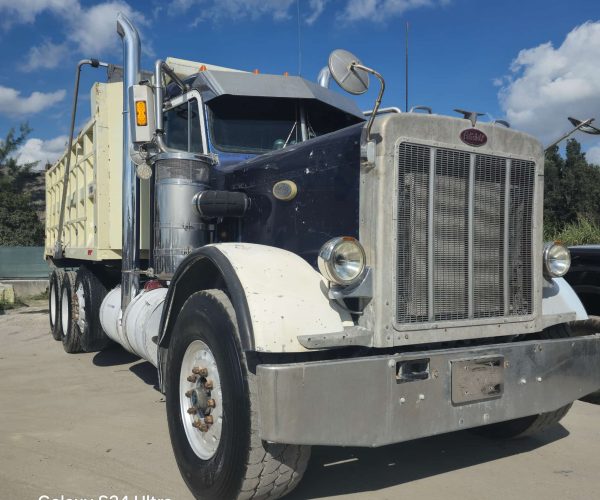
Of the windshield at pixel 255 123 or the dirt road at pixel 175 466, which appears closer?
the dirt road at pixel 175 466

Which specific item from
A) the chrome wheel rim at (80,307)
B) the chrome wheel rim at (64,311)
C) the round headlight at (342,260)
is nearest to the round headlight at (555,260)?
the round headlight at (342,260)

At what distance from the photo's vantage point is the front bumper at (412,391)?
2619 millimetres

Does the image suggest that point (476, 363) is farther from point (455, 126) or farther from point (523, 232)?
Result: point (455, 126)

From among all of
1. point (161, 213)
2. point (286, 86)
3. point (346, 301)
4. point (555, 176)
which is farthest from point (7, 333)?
point (555, 176)

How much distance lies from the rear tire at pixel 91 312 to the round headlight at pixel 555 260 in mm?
4985

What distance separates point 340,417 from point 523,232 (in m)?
1.63

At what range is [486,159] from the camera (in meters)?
3.31

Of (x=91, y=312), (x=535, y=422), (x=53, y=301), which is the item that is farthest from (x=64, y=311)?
(x=535, y=422)

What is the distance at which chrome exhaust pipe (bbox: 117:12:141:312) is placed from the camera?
525 centimetres

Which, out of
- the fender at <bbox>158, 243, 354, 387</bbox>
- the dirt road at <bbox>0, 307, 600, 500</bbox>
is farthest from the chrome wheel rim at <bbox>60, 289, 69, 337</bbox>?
the fender at <bbox>158, 243, 354, 387</bbox>

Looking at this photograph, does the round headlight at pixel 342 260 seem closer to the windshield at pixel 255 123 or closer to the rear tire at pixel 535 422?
the rear tire at pixel 535 422

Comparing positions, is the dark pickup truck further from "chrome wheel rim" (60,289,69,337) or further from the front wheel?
"chrome wheel rim" (60,289,69,337)

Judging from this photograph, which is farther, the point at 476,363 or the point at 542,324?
the point at 542,324

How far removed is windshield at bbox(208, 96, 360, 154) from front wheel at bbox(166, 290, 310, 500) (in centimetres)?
178
